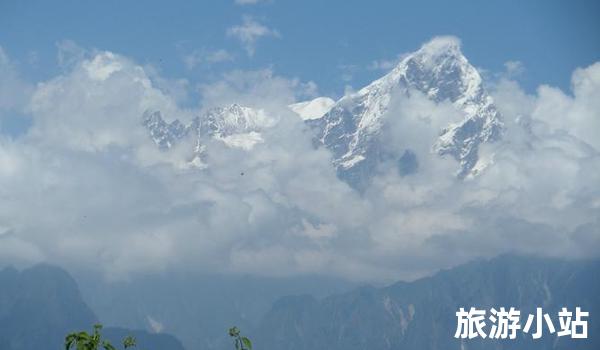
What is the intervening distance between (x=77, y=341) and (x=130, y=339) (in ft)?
84.2

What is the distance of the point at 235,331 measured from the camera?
3888 inches

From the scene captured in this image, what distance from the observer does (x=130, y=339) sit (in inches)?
4048

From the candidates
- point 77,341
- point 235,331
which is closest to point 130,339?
point 235,331

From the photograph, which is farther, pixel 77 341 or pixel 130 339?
pixel 130 339

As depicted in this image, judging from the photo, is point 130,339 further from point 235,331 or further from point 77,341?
point 77,341

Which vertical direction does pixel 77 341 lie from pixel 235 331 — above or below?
below

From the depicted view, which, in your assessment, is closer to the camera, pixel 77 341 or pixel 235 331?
pixel 77 341

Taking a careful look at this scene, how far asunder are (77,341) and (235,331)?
80.0ft

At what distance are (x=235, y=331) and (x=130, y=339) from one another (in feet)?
41.4
